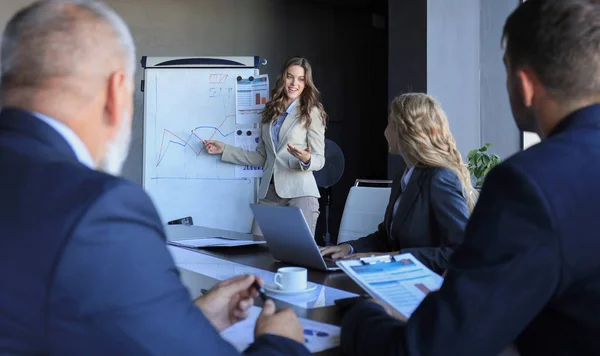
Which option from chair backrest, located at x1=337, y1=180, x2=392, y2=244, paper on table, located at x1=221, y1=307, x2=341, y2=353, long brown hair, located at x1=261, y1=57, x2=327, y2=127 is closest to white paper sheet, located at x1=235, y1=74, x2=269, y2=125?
long brown hair, located at x1=261, y1=57, x2=327, y2=127

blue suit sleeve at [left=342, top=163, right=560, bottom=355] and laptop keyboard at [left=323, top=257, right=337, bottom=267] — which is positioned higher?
blue suit sleeve at [left=342, top=163, right=560, bottom=355]

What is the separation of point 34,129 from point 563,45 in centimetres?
79

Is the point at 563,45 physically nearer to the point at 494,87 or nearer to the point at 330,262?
the point at 330,262

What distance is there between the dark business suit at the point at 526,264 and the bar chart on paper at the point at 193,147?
148 inches

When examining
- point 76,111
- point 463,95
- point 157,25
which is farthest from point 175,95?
point 76,111

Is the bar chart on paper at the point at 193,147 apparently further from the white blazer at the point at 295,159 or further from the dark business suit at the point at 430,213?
the dark business suit at the point at 430,213

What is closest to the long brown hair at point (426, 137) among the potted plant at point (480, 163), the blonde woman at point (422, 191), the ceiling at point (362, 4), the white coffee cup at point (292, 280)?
the blonde woman at point (422, 191)

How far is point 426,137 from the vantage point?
213cm

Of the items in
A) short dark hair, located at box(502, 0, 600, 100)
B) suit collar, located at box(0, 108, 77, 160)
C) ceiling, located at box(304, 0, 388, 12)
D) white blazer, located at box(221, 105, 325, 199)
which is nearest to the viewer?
suit collar, located at box(0, 108, 77, 160)

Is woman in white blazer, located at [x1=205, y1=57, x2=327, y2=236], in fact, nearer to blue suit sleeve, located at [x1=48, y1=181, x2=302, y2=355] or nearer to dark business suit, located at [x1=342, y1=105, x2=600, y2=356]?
dark business suit, located at [x1=342, y1=105, x2=600, y2=356]

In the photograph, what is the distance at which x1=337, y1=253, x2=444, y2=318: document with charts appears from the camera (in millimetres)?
1182

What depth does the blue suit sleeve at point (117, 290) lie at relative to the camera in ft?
1.97

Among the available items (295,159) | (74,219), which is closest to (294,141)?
(295,159)

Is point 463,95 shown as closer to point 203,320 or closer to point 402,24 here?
point 402,24
